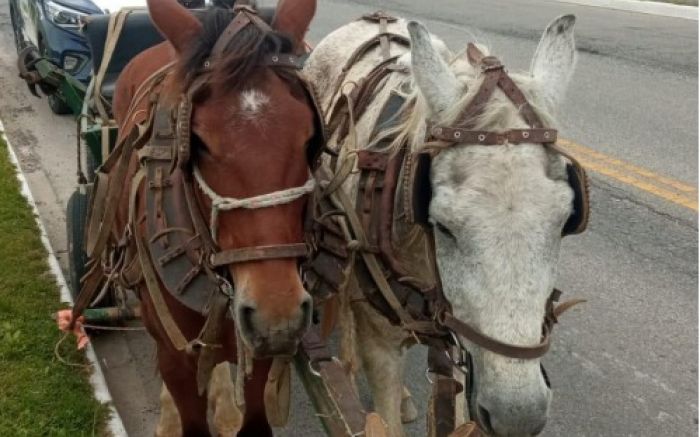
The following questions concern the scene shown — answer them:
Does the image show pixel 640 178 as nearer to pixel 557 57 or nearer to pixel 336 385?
pixel 557 57

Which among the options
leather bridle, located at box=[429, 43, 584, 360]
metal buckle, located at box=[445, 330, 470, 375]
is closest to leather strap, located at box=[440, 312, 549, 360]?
leather bridle, located at box=[429, 43, 584, 360]

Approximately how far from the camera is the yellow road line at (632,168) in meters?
6.27

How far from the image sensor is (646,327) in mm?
4508

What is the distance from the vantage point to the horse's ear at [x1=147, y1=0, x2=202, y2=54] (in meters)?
2.32

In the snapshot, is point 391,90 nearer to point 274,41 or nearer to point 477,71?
point 477,71

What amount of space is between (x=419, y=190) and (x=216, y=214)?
23.5 inches

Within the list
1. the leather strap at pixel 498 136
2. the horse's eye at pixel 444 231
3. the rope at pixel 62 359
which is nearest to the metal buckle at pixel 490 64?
the leather strap at pixel 498 136

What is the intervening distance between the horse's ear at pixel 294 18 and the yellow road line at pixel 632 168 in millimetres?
3923

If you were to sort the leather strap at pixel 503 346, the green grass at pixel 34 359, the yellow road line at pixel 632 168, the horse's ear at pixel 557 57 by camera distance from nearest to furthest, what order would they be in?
the leather strap at pixel 503 346 < the horse's ear at pixel 557 57 < the green grass at pixel 34 359 < the yellow road line at pixel 632 168

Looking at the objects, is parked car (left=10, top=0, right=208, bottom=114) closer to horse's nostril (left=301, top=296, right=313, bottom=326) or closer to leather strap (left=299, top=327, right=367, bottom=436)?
leather strap (left=299, top=327, right=367, bottom=436)

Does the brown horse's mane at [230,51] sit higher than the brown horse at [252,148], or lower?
higher

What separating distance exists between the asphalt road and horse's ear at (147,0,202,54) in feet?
4.41

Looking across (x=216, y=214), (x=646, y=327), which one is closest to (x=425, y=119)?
A: (x=216, y=214)

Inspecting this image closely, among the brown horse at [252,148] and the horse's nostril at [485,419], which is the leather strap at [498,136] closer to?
the brown horse at [252,148]
